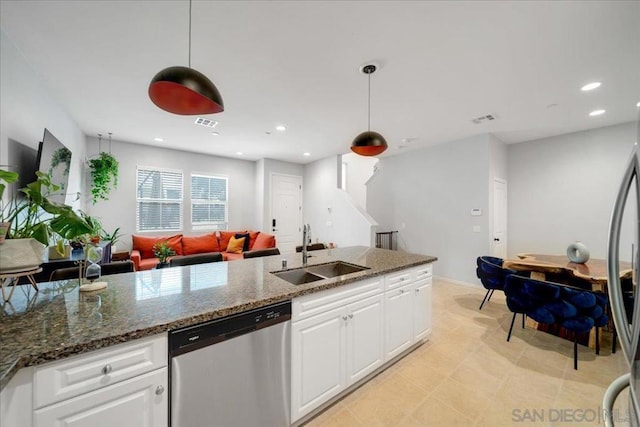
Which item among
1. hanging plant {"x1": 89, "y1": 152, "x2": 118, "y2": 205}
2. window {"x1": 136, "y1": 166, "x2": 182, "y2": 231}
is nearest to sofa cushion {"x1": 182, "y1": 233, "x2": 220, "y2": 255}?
window {"x1": 136, "y1": 166, "x2": 182, "y2": 231}

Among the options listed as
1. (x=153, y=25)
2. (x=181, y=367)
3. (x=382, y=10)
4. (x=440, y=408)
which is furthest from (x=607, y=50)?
(x=181, y=367)

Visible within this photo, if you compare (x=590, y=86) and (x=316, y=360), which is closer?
(x=316, y=360)

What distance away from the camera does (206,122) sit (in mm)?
3797

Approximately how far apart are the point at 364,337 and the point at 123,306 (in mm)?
1613

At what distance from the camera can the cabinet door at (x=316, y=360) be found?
1.51 metres

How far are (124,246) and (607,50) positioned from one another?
7.47 m

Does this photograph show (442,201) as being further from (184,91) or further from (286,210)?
(184,91)

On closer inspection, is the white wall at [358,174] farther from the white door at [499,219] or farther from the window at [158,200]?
the window at [158,200]

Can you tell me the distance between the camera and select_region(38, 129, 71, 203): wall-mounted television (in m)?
2.26

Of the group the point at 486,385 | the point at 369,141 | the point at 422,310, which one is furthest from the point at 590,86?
the point at 486,385

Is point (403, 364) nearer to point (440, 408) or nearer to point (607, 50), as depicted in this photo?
point (440, 408)

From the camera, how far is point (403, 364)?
2.24m

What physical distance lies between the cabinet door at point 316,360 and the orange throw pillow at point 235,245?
4.08 meters

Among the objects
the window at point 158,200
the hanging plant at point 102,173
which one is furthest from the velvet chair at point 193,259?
the window at point 158,200
